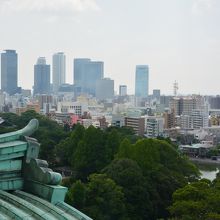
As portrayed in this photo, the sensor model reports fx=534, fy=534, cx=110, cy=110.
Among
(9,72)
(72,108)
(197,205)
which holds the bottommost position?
(197,205)

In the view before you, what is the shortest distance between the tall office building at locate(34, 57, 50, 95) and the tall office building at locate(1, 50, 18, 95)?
7136 mm

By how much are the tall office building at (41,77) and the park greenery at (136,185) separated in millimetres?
159462

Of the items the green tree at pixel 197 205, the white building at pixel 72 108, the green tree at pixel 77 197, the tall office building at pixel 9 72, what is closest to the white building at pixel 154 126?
the white building at pixel 72 108

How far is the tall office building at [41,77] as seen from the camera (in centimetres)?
18612

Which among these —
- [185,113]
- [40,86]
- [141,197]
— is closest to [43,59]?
[40,86]

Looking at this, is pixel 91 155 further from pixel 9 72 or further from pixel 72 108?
pixel 9 72

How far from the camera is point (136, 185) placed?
19.7 metres

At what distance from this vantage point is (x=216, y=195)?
17.0 metres

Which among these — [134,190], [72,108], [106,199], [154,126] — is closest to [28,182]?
[106,199]

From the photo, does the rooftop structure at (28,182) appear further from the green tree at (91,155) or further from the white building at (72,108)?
the white building at (72,108)

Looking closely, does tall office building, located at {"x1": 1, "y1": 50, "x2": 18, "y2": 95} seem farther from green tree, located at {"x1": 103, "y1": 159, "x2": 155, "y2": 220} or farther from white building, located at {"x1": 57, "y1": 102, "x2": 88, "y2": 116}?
green tree, located at {"x1": 103, "y1": 159, "x2": 155, "y2": 220}

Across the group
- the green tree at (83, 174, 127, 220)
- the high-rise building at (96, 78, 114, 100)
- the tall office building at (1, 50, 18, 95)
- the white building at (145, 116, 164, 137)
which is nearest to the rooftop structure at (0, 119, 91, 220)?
the green tree at (83, 174, 127, 220)

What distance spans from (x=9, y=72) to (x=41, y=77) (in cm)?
1294

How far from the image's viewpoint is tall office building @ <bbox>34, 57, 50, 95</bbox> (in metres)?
186
